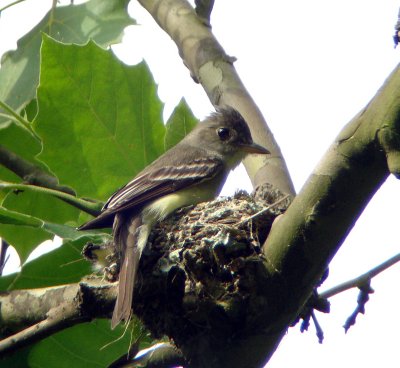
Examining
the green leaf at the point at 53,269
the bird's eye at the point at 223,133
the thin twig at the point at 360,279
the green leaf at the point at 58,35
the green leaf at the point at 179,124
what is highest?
the green leaf at the point at 58,35

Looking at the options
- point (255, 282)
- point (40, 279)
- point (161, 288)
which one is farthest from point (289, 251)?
point (40, 279)

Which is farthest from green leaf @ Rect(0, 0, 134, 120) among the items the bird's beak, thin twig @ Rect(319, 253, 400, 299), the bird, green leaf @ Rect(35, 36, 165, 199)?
thin twig @ Rect(319, 253, 400, 299)

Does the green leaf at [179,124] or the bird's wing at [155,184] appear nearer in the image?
the bird's wing at [155,184]

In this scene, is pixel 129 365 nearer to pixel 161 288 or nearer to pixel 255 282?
pixel 161 288

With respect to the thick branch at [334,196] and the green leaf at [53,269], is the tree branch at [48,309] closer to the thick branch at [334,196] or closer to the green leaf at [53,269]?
the green leaf at [53,269]

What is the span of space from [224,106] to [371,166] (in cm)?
240

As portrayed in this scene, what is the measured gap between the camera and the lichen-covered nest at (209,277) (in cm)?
379

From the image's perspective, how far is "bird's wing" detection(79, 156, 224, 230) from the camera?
16.0ft

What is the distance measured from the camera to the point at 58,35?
6074 millimetres

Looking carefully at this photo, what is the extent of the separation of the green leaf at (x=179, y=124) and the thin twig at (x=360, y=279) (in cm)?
178

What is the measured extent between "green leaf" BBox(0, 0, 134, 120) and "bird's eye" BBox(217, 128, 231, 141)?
3.25ft

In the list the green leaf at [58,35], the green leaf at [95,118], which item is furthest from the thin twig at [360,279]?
the green leaf at [58,35]

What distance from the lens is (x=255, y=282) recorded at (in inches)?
148

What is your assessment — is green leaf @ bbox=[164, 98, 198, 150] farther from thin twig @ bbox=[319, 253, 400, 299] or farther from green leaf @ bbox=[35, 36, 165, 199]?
thin twig @ bbox=[319, 253, 400, 299]
